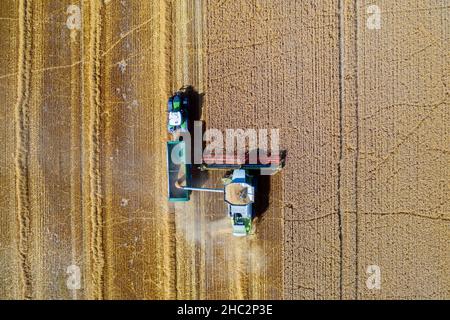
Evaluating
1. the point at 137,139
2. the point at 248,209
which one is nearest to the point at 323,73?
the point at 248,209

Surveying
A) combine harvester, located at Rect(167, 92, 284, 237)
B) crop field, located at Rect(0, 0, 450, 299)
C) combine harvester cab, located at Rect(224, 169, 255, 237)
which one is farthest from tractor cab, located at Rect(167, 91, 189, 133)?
combine harvester cab, located at Rect(224, 169, 255, 237)

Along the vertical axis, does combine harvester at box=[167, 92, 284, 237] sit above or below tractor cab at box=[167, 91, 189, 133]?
below

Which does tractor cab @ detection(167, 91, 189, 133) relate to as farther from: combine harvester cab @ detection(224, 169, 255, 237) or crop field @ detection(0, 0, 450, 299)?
combine harvester cab @ detection(224, 169, 255, 237)

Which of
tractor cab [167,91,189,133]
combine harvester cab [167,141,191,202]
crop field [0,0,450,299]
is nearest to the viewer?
crop field [0,0,450,299]

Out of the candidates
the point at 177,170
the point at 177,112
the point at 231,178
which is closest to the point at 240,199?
the point at 231,178

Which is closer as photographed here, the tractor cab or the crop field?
the crop field

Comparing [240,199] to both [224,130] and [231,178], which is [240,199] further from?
[224,130]

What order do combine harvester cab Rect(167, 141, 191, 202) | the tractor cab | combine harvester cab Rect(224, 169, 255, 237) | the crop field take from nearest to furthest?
combine harvester cab Rect(224, 169, 255, 237), the crop field, the tractor cab, combine harvester cab Rect(167, 141, 191, 202)

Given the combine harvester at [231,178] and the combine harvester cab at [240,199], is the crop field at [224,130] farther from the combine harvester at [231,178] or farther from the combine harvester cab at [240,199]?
the combine harvester cab at [240,199]

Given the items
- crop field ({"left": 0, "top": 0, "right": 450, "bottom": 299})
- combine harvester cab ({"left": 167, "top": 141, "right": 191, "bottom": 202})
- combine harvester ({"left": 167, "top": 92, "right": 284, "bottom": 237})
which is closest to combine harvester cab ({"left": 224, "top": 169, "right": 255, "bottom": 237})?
combine harvester ({"left": 167, "top": 92, "right": 284, "bottom": 237})
